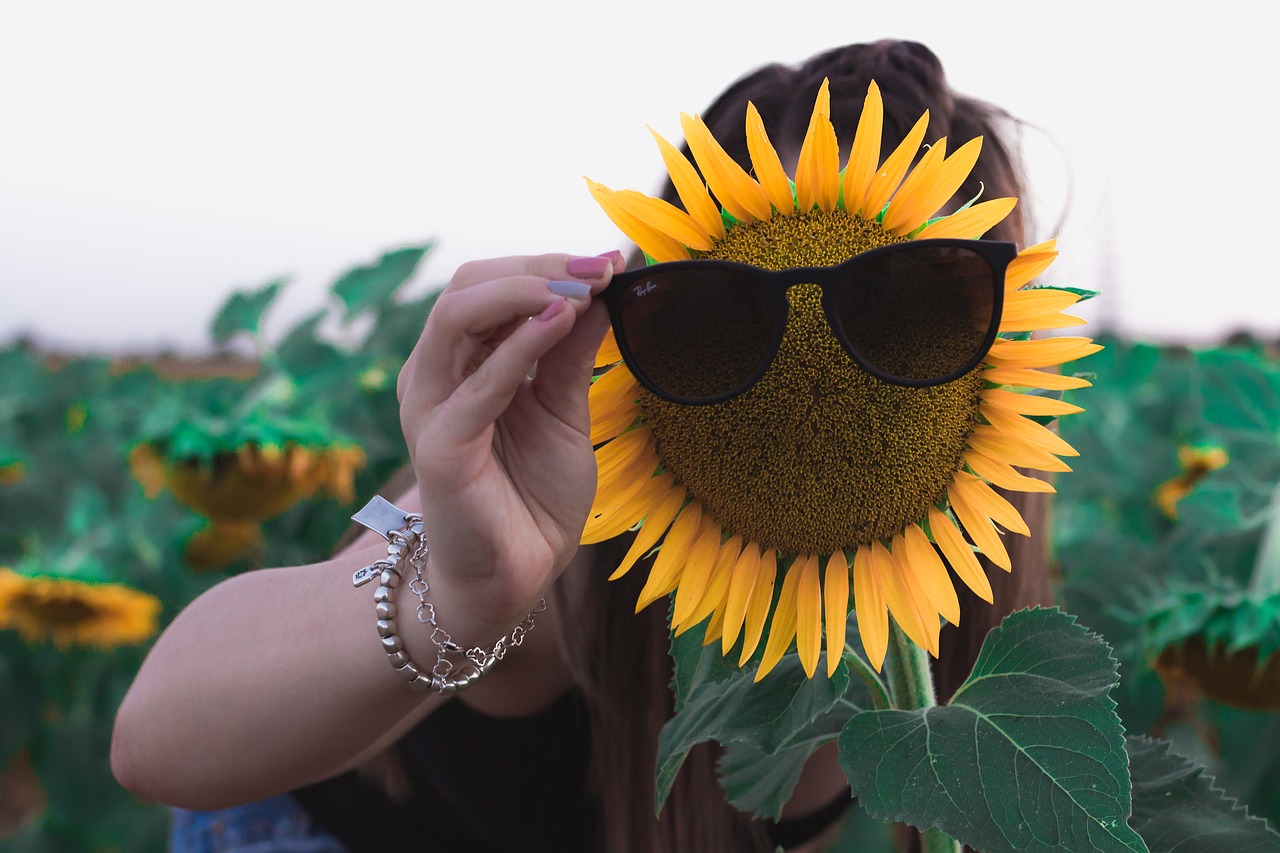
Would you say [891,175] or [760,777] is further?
[760,777]

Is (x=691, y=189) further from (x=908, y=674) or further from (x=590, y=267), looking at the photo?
(x=908, y=674)

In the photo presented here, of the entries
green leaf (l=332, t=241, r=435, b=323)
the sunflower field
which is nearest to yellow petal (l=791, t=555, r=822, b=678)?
the sunflower field

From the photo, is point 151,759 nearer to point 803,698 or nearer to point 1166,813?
point 803,698

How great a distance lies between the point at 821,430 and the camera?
48cm

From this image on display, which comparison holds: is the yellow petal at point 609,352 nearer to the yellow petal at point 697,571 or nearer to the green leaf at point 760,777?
the yellow petal at point 697,571

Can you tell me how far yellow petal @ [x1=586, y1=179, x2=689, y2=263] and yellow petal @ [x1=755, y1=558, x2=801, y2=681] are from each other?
17 cm

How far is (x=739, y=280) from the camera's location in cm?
47

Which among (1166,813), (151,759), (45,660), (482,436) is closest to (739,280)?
(482,436)

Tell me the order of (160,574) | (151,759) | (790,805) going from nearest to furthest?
(151,759), (790,805), (160,574)

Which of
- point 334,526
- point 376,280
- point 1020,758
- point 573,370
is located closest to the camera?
point 1020,758

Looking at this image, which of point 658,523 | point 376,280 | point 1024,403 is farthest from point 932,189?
point 376,280

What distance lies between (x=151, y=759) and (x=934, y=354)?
27.1 inches

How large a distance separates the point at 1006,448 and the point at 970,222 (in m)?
0.11

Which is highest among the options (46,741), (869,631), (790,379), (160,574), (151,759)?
(790,379)
